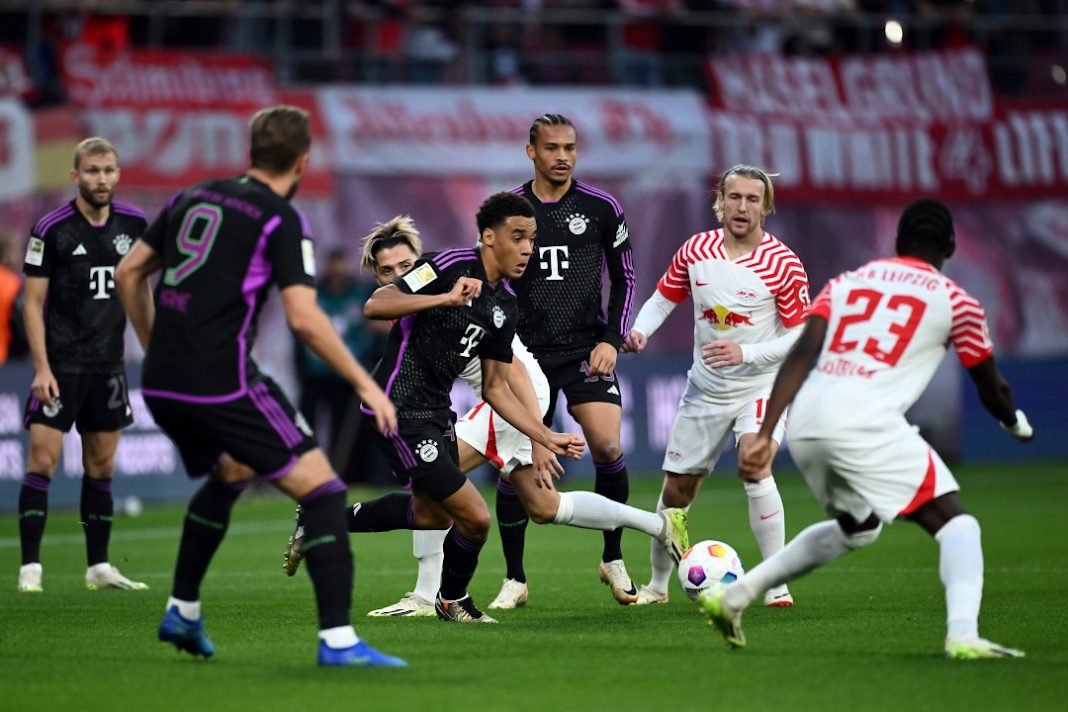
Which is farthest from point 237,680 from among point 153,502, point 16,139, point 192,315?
point 16,139

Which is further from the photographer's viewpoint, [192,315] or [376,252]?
[376,252]

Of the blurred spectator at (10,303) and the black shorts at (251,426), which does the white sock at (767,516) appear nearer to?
the black shorts at (251,426)

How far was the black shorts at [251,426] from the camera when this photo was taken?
654 centimetres

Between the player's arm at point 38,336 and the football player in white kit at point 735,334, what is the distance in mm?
3549

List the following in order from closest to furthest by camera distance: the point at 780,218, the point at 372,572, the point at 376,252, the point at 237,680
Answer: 1. the point at 237,680
2. the point at 376,252
3. the point at 372,572
4. the point at 780,218

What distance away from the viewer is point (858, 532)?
7098mm

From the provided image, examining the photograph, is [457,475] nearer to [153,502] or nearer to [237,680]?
→ [237,680]

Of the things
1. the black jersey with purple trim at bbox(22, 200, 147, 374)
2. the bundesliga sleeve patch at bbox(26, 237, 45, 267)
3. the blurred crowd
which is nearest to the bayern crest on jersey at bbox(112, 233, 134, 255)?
the black jersey with purple trim at bbox(22, 200, 147, 374)

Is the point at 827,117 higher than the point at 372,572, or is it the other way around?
the point at 827,117

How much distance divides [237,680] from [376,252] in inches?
136

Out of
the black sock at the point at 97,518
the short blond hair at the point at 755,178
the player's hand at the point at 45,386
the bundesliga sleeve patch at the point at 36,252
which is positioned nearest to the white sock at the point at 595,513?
the short blond hair at the point at 755,178

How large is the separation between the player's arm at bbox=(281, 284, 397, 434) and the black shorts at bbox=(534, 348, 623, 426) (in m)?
3.56

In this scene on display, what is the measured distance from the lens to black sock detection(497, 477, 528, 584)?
9.64 m

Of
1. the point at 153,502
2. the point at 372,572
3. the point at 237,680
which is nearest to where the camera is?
the point at 237,680
